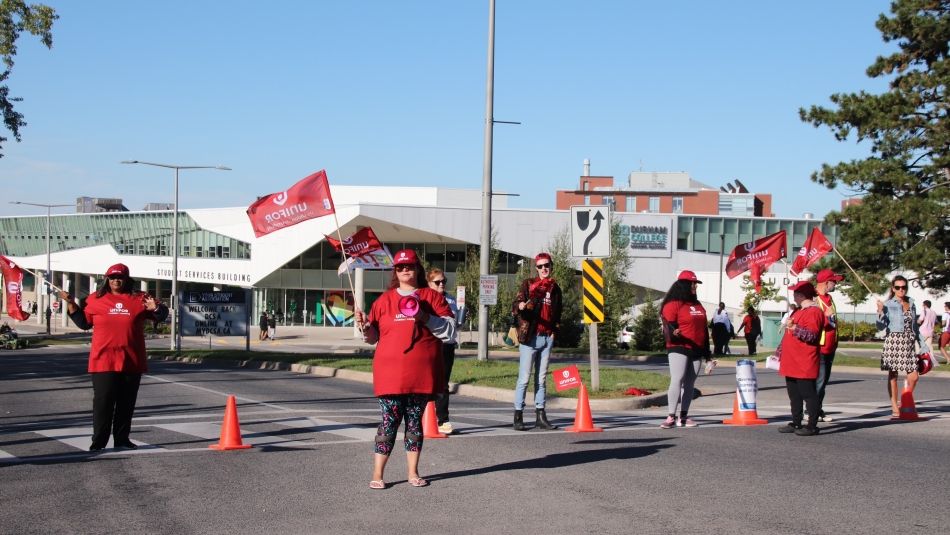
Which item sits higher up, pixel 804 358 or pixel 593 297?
pixel 593 297

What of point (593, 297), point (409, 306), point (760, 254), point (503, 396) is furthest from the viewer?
point (760, 254)

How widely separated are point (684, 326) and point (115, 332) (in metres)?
6.12

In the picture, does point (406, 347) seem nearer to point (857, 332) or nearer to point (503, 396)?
point (503, 396)

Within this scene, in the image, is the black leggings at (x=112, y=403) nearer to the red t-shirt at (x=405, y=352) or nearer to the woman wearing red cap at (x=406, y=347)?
the woman wearing red cap at (x=406, y=347)

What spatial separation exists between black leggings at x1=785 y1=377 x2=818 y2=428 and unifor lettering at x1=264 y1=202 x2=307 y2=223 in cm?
1001

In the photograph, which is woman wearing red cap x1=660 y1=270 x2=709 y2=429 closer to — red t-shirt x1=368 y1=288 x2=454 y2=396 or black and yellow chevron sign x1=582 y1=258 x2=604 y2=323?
black and yellow chevron sign x1=582 y1=258 x2=604 y2=323

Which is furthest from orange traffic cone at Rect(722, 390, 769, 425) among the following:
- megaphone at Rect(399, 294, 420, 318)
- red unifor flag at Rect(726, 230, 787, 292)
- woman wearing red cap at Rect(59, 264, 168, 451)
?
red unifor flag at Rect(726, 230, 787, 292)

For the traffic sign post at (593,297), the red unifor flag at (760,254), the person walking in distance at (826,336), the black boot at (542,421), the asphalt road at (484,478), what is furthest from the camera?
the red unifor flag at (760,254)

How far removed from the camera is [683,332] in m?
12.0

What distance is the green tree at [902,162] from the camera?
31.0m

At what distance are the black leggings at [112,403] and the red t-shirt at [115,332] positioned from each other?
0.10m

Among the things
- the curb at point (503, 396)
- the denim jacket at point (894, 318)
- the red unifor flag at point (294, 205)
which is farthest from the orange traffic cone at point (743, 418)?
the red unifor flag at point (294, 205)

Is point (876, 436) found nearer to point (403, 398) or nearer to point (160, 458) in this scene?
point (403, 398)

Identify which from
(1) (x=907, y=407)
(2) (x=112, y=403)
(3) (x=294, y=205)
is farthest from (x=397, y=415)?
(3) (x=294, y=205)
